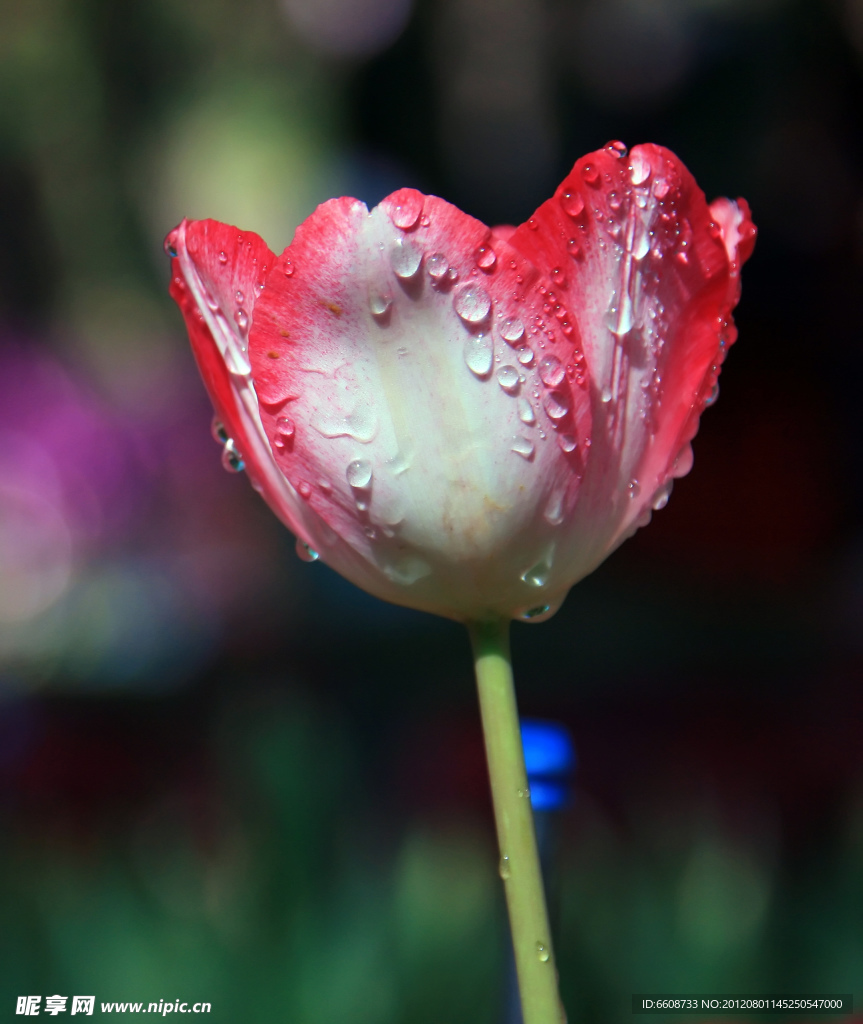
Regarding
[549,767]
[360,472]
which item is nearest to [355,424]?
[360,472]

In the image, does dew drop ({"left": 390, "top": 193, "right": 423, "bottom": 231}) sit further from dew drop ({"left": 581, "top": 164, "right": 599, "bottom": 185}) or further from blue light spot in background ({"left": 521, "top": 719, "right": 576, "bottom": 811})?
blue light spot in background ({"left": 521, "top": 719, "right": 576, "bottom": 811})

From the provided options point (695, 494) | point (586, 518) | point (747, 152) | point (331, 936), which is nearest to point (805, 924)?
point (331, 936)

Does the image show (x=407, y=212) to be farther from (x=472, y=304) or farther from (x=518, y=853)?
(x=518, y=853)

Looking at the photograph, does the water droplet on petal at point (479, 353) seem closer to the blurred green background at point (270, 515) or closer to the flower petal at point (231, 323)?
the flower petal at point (231, 323)

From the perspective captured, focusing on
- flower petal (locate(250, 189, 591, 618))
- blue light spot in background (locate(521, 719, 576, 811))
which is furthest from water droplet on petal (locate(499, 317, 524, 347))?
blue light spot in background (locate(521, 719, 576, 811))

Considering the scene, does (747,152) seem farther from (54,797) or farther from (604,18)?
(54,797)

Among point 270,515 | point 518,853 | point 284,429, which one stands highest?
point 270,515

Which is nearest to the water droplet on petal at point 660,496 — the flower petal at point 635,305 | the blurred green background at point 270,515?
the flower petal at point 635,305
